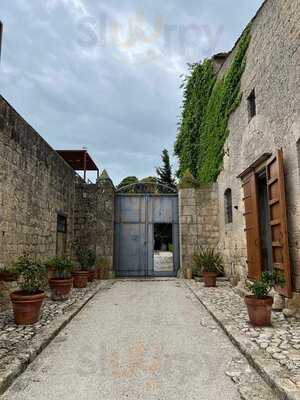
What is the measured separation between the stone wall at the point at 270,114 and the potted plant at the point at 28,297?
3.90m

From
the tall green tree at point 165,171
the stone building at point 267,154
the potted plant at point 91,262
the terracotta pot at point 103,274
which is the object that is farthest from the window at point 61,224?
the tall green tree at point 165,171

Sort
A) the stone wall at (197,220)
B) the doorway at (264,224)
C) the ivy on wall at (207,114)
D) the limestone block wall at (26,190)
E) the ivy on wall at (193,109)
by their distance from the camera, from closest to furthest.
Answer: the limestone block wall at (26,190) → the doorway at (264,224) → the ivy on wall at (207,114) → the stone wall at (197,220) → the ivy on wall at (193,109)

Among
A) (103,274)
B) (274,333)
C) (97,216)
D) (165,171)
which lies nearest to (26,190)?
(97,216)

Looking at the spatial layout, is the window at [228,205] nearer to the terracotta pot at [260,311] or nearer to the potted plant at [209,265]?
the potted plant at [209,265]

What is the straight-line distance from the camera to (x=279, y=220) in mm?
4969

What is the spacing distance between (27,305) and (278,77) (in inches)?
213

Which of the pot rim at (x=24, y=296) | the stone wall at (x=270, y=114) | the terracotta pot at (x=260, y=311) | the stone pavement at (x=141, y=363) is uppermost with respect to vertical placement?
the stone wall at (x=270, y=114)

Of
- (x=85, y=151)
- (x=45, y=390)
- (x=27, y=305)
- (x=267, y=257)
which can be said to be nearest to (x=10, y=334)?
(x=27, y=305)

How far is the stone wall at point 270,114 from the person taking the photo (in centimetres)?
472

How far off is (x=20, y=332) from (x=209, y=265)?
5.73 meters

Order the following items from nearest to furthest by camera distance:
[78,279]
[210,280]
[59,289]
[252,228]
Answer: [59,289]
[252,228]
[78,279]
[210,280]

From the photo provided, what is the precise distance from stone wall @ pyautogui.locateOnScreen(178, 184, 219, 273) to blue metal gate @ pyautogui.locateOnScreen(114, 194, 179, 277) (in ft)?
2.28

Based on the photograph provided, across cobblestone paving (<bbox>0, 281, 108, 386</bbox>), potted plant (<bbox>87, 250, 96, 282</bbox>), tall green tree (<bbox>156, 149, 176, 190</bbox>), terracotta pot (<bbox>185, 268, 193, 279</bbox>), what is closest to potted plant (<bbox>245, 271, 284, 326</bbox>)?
cobblestone paving (<bbox>0, 281, 108, 386</bbox>)

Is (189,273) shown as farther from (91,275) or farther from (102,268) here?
(91,275)
